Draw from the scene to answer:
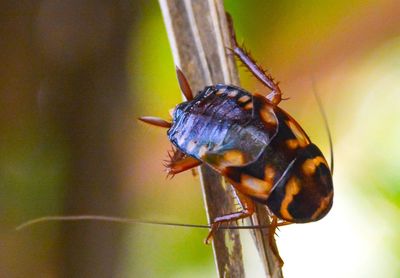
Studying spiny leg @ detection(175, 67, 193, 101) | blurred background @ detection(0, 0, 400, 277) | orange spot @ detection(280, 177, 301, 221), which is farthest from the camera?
blurred background @ detection(0, 0, 400, 277)

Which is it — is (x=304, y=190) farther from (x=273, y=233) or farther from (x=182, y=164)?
(x=182, y=164)

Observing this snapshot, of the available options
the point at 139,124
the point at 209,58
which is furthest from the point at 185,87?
the point at 139,124

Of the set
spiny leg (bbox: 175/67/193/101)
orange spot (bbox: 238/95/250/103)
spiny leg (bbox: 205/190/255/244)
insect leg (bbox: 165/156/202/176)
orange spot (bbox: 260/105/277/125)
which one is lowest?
spiny leg (bbox: 205/190/255/244)

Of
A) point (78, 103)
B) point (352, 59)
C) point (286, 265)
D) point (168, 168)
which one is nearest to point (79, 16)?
point (78, 103)

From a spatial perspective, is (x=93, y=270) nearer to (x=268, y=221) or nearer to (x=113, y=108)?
(x=113, y=108)

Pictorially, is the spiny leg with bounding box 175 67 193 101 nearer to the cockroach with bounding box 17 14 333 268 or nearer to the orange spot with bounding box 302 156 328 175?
the cockroach with bounding box 17 14 333 268

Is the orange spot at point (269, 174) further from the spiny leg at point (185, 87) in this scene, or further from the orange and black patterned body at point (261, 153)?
the spiny leg at point (185, 87)

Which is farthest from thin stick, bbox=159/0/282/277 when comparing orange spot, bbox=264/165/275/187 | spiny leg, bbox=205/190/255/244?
orange spot, bbox=264/165/275/187

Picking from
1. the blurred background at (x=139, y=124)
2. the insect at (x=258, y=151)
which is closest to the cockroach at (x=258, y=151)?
the insect at (x=258, y=151)
